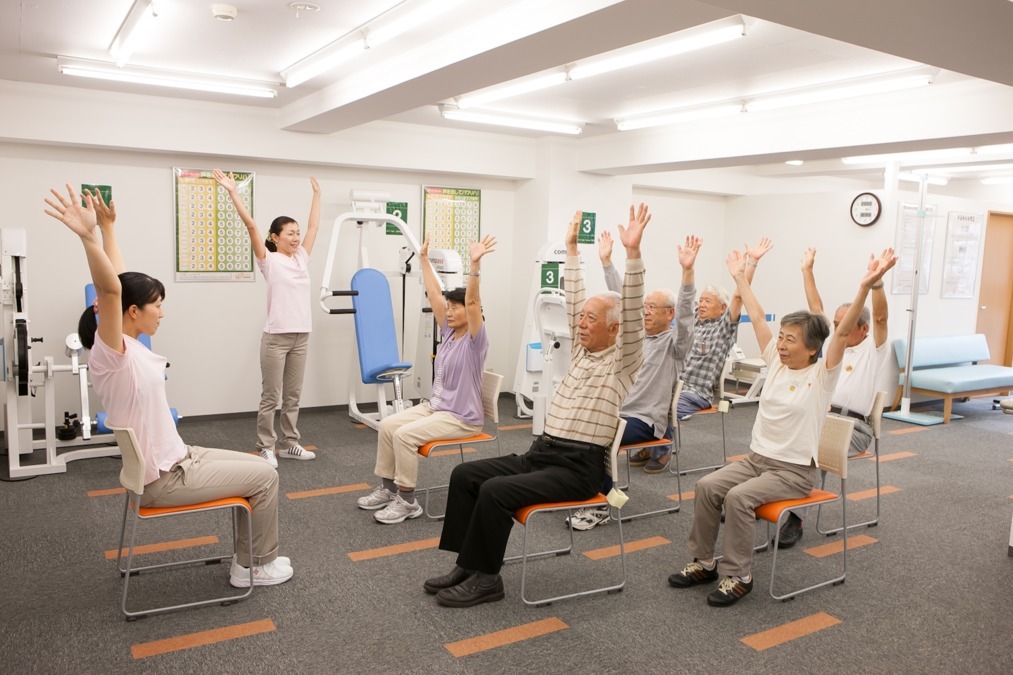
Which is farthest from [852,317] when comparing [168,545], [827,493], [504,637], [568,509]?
[168,545]

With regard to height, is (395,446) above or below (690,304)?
below

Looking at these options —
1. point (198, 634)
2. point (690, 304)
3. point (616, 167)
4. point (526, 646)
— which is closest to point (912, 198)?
Answer: point (616, 167)

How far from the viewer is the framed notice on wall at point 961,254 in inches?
305

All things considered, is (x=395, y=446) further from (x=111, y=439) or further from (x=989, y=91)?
(x=989, y=91)

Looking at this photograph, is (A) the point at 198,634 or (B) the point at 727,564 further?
(B) the point at 727,564

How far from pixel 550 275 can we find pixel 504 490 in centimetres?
368

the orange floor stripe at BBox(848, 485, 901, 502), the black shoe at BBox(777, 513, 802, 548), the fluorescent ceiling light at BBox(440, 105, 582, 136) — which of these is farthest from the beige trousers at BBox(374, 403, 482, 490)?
the fluorescent ceiling light at BBox(440, 105, 582, 136)

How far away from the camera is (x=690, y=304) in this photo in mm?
3961

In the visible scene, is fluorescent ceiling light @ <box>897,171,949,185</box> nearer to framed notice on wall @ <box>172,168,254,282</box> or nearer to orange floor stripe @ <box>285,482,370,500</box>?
orange floor stripe @ <box>285,482,370,500</box>

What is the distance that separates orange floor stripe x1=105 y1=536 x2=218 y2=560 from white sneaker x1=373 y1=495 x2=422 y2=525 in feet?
2.54

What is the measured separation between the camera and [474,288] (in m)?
3.76

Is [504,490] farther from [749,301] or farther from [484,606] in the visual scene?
[749,301]

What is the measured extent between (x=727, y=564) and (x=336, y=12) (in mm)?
2981

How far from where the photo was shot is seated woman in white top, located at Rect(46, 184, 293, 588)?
256 cm
